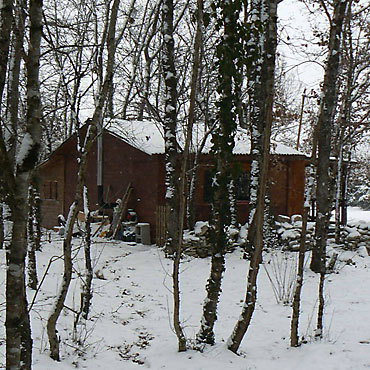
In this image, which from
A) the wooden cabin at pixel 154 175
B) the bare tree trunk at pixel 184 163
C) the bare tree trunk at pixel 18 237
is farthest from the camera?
the wooden cabin at pixel 154 175

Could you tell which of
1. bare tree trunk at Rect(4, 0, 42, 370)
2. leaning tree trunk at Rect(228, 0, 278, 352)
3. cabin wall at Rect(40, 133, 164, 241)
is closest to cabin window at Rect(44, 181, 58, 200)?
cabin wall at Rect(40, 133, 164, 241)

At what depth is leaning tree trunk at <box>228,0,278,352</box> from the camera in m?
5.05

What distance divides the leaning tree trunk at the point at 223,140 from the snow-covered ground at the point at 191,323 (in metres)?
0.69

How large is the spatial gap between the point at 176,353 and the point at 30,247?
340 cm

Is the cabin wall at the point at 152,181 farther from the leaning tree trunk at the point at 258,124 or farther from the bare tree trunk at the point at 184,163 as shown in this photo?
the bare tree trunk at the point at 184,163

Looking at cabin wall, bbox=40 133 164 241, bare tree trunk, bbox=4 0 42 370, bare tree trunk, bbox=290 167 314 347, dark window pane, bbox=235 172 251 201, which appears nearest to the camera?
bare tree trunk, bbox=4 0 42 370

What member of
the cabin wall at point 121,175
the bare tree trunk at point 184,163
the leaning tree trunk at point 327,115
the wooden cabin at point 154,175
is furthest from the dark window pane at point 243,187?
the bare tree trunk at point 184,163

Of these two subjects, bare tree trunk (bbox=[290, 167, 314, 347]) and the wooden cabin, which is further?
the wooden cabin

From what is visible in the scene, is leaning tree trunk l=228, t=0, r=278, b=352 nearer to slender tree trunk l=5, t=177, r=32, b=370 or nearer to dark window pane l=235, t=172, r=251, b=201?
slender tree trunk l=5, t=177, r=32, b=370

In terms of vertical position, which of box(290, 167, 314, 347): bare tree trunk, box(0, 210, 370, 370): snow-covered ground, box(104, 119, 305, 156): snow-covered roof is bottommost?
box(0, 210, 370, 370): snow-covered ground

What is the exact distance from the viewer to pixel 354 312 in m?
7.25

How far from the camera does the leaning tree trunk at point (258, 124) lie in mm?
5047

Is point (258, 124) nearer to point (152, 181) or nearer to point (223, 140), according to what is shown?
point (152, 181)

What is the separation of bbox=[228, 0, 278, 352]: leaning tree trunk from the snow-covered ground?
2.15 feet
